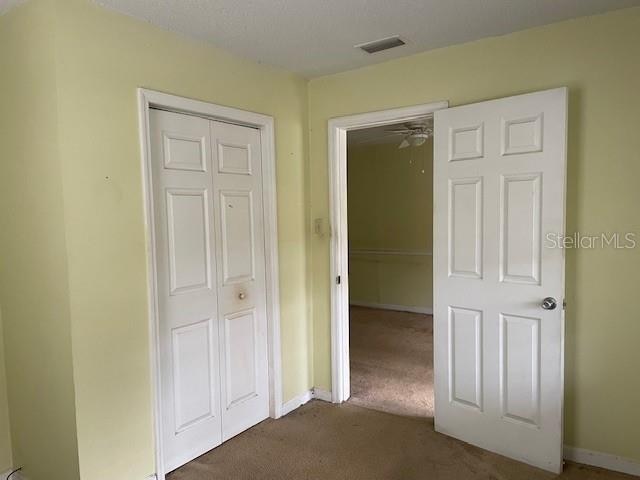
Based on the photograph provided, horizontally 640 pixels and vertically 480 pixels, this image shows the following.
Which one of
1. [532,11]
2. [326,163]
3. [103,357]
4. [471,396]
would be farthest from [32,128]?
[471,396]

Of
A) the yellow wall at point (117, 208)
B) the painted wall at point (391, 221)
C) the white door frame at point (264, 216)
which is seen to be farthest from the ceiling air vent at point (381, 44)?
the painted wall at point (391, 221)

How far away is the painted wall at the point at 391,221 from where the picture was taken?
6004mm

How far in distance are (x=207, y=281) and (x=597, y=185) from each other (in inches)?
88.2

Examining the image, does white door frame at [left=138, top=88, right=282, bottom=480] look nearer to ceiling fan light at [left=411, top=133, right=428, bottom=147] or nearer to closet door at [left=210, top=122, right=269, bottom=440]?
closet door at [left=210, top=122, right=269, bottom=440]

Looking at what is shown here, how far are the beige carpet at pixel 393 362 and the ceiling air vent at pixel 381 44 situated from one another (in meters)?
2.45

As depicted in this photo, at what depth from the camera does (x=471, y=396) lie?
2.62 m

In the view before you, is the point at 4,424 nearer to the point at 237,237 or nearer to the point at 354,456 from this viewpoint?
the point at 237,237

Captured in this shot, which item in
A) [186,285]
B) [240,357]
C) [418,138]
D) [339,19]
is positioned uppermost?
[339,19]

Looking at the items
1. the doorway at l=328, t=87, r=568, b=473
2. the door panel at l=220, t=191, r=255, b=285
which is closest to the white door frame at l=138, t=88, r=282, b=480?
the door panel at l=220, t=191, r=255, b=285

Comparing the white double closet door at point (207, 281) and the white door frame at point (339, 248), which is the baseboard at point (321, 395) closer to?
the white door frame at point (339, 248)

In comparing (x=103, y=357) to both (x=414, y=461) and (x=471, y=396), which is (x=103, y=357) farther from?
(x=471, y=396)

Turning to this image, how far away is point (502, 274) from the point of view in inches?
96.7

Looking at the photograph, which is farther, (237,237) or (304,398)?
(304,398)

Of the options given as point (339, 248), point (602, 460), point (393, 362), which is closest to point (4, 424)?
point (339, 248)
